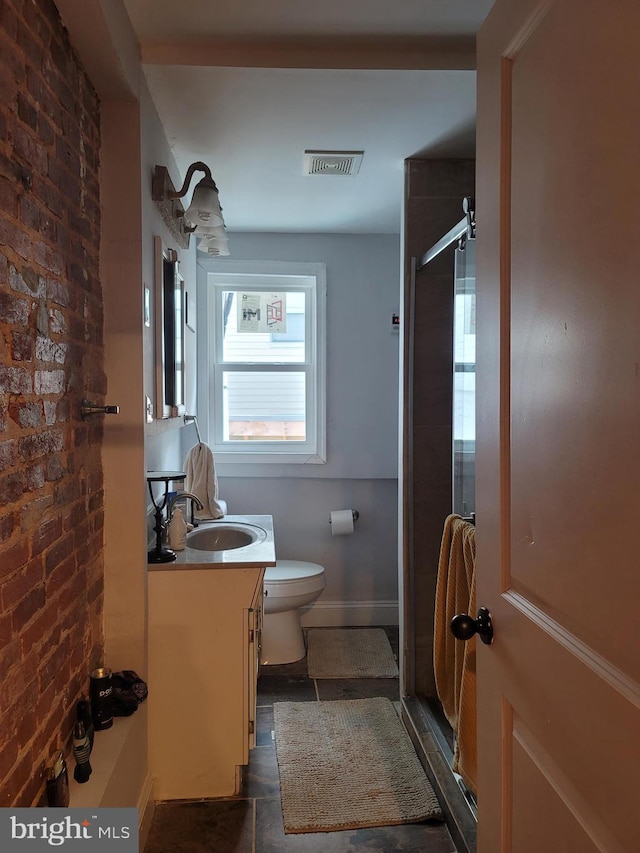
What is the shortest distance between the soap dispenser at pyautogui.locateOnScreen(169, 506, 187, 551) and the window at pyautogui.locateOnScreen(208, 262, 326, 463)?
1282 millimetres

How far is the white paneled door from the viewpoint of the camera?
702mm

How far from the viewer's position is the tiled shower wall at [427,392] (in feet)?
7.89

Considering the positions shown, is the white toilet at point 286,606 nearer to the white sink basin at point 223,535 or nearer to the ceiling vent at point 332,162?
the white sink basin at point 223,535

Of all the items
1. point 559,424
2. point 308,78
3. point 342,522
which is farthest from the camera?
point 342,522

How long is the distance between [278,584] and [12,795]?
68.9 inches

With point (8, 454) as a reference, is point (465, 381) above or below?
above

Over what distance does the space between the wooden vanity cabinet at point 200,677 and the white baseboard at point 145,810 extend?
0.05m

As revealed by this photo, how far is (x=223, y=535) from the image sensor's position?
2543 millimetres

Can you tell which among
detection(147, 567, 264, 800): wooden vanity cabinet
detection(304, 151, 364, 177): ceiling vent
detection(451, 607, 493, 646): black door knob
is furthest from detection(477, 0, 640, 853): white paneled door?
detection(304, 151, 364, 177): ceiling vent

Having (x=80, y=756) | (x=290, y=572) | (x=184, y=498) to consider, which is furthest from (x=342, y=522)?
(x=80, y=756)

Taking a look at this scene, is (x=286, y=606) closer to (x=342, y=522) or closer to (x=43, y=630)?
(x=342, y=522)

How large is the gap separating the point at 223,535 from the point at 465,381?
127 centimetres

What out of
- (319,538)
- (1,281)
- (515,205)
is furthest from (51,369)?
(319,538)

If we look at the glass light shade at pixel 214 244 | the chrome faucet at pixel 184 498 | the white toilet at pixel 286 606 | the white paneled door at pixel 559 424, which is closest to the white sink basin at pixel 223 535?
the chrome faucet at pixel 184 498
